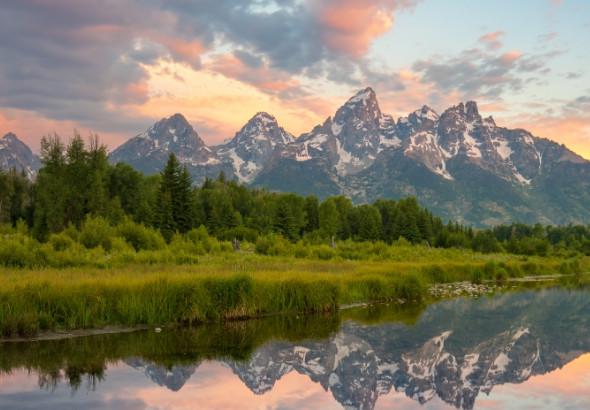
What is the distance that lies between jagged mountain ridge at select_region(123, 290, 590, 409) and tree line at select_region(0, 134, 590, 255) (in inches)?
1559

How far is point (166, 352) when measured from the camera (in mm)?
19062

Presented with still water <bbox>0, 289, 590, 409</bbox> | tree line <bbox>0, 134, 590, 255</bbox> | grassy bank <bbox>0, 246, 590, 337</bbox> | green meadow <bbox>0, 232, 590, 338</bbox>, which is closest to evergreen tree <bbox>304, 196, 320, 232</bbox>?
tree line <bbox>0, 134, 590, 255</bbox>

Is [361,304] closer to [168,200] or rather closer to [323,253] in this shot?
[323,253]

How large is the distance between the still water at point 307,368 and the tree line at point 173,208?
37.4 m

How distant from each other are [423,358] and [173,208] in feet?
207

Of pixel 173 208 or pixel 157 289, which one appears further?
pixel 173 208

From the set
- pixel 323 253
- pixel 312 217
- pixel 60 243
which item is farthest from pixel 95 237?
pixel 312 217

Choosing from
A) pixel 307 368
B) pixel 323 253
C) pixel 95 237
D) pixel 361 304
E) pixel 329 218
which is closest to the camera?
pixel 307 368

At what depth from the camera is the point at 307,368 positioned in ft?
60.4

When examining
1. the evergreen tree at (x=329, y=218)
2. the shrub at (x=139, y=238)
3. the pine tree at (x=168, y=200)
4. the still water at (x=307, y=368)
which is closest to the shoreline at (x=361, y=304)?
the still water at (x=307, y=368)

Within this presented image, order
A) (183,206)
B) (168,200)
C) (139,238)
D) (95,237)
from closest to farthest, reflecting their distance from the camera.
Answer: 1. (95,237)
2. (139,238)
3. (168,200)
4. (183,206)

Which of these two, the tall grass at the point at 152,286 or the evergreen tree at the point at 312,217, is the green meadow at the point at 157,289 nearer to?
the tall grass at the point at 152,286

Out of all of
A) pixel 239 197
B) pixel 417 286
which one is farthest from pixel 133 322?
pixel 239 197

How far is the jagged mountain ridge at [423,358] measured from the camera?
16469 millimetres
